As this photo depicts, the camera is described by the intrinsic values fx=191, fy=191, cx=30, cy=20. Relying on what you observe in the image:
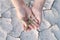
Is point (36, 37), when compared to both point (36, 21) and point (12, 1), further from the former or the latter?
point (12, 1)

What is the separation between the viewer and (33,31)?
759 mm

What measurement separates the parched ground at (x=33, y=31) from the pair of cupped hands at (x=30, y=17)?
0.02 m

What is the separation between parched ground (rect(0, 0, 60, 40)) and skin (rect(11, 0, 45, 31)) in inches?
0.7

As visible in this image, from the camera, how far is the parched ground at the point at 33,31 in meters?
0.75

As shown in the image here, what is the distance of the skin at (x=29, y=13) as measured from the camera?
0.77 meters

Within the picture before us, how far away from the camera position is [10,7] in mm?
779

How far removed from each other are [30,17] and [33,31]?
2.4 inches

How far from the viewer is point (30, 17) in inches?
30.7

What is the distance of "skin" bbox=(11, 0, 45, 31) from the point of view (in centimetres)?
77

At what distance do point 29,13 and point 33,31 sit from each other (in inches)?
3.1

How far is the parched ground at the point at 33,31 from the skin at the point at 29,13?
0.02 m

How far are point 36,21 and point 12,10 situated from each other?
0.35ft

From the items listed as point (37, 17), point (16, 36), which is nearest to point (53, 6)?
point (37, 17)

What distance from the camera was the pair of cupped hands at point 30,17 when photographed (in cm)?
77
